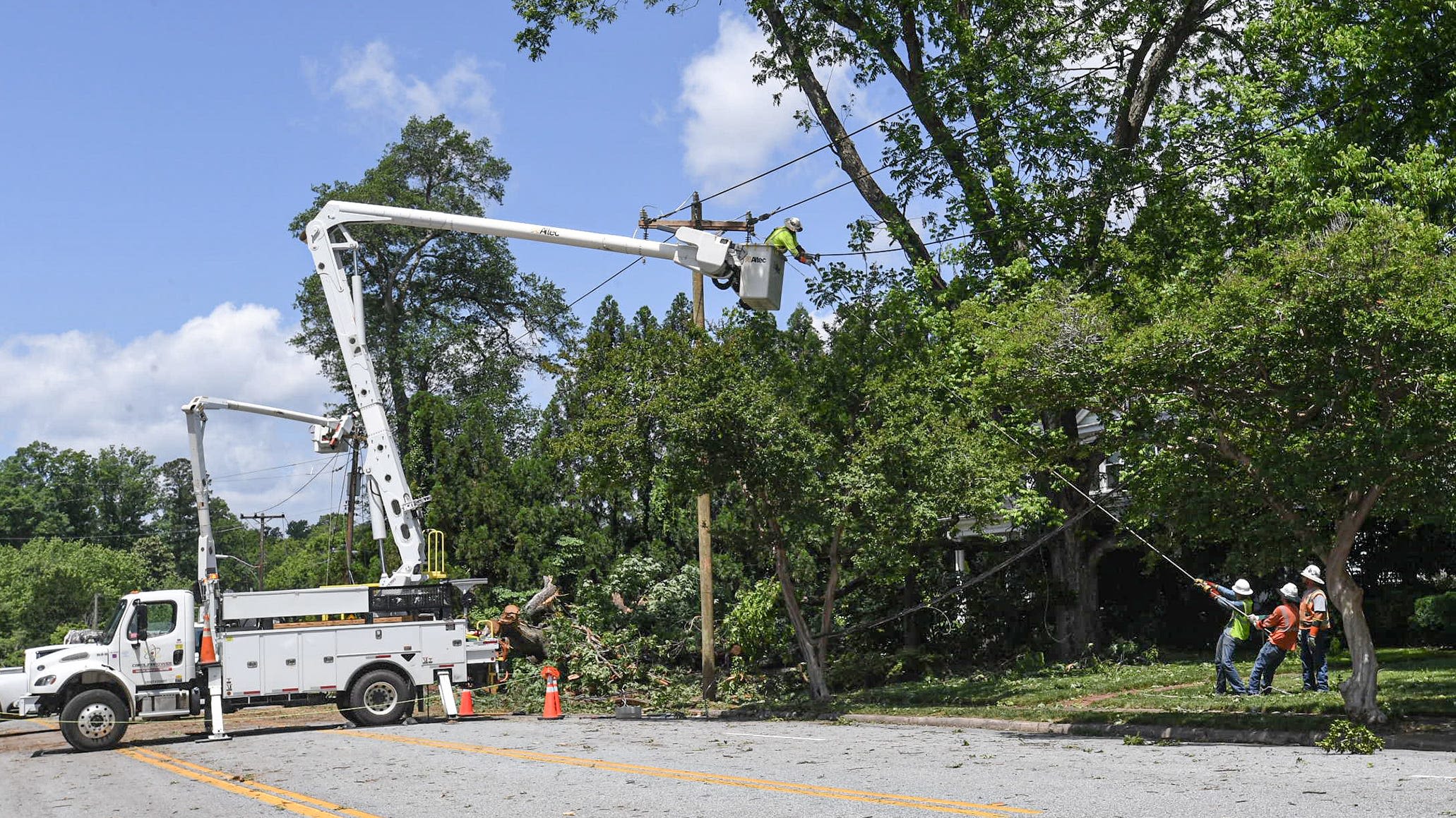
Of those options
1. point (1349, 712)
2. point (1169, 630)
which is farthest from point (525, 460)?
point (1349, 712)

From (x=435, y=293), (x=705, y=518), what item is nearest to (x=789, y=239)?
(x=705, y=518)

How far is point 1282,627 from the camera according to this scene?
1681cm

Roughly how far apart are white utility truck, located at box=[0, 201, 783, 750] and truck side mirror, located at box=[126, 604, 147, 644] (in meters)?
0.02

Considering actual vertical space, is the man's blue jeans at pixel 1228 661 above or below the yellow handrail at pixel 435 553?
below

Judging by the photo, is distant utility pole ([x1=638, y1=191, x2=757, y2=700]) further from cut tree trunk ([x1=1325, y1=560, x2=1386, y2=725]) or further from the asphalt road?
cut tree trunk ([x1=1325, y1=560, x2=1386, y2=725])

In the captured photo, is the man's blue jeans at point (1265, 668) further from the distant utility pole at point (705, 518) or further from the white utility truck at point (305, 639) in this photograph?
the white utility truck at point (305, 639)

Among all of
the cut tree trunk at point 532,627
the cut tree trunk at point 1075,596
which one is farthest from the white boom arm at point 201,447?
the cut tree trunk at point 1075,596

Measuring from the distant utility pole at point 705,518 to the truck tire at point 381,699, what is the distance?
5047 millimetres

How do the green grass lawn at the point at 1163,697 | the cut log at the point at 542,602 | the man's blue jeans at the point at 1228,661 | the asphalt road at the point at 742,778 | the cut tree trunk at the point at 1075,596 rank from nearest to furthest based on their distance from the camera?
the asphalt road at the point at 742,778 < the green grass lawn at the point at 1163,697 < the man's blue jeans at the point at 1228,661 < the cut tree trunk at the point at 1075,596 < the cut log at the point at 542,602

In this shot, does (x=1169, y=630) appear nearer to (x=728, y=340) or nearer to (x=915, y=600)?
(x=915, y=600)

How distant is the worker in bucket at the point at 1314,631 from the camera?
1593 centimetres

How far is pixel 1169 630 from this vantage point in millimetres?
26703

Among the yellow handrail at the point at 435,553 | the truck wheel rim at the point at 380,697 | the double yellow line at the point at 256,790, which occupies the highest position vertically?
the yellow handrail at the point at 435,553

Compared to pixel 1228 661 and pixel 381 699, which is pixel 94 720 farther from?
pixel 1228 661
